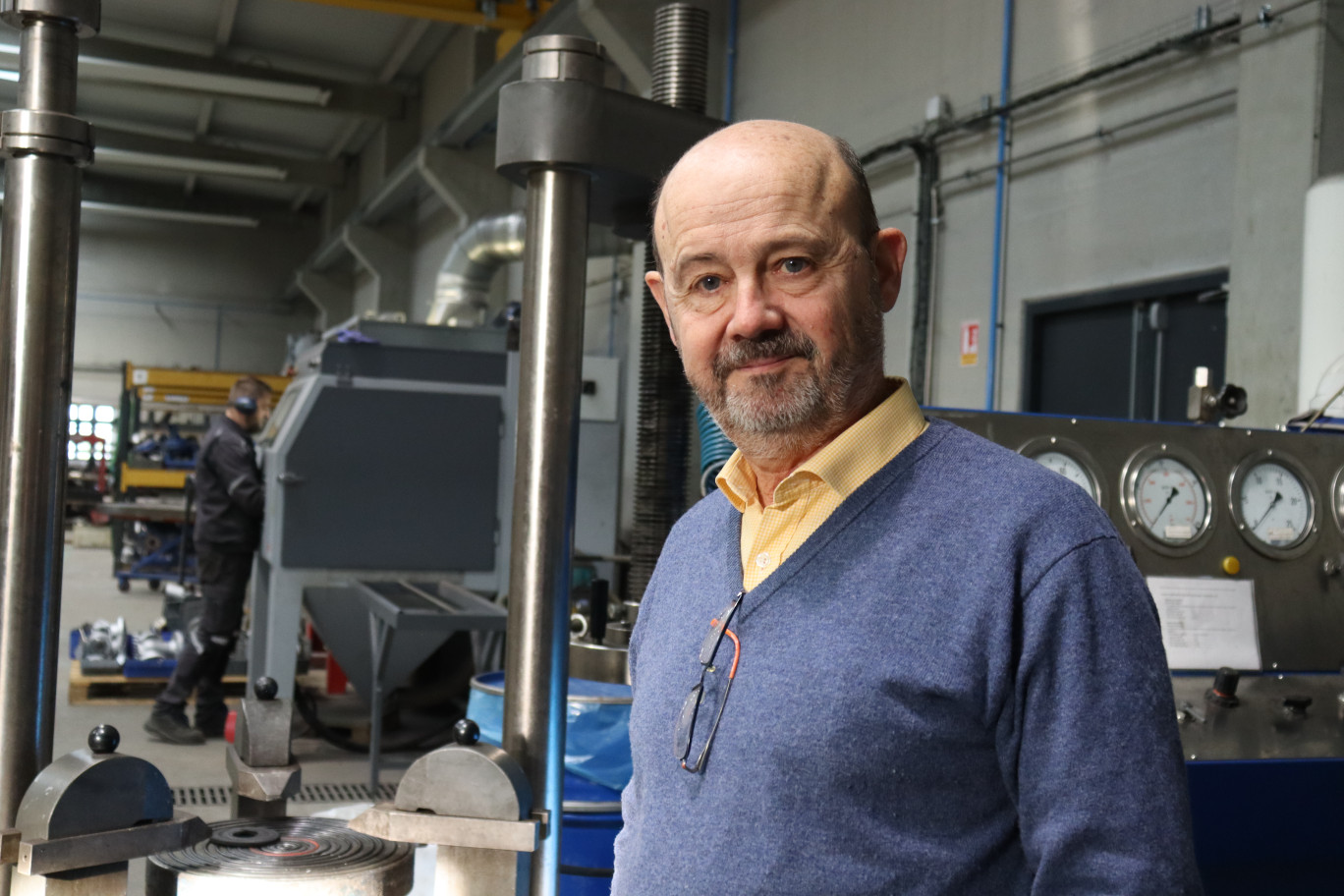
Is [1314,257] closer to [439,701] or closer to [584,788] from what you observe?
[584,788]

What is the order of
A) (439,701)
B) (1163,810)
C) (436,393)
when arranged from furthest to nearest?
1. (439,701)
2. (436,393)
3. (1163,810)

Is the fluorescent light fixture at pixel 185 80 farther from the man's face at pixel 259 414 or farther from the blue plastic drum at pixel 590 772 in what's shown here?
the blue plastic drum at pixel 590 772

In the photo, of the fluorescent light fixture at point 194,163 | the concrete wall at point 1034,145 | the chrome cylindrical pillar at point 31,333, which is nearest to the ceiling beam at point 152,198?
the fluorescent light fixture at point 194,163

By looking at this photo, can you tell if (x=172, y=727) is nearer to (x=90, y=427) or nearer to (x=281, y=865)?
(x=281, y=865)

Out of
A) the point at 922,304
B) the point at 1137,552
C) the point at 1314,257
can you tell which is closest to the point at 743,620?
the point at 1137,552

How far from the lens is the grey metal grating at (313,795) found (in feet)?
13.2

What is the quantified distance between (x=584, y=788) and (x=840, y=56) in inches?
179

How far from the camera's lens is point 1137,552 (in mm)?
2221

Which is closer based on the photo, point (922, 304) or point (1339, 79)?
point (1339, 79)

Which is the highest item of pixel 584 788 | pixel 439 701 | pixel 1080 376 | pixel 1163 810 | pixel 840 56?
pixel 840 56

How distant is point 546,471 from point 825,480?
0.57 meters

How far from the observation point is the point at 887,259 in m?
0.98

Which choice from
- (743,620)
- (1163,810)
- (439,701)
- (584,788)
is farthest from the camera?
(439,701)

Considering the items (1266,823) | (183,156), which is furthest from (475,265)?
(1266,823)
